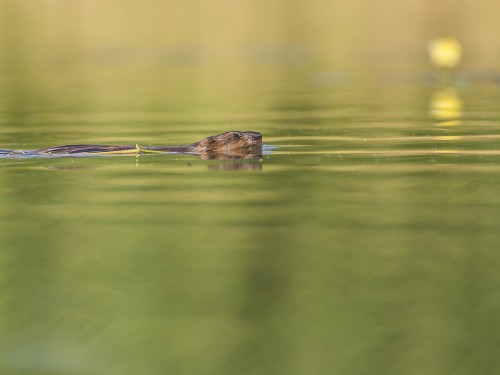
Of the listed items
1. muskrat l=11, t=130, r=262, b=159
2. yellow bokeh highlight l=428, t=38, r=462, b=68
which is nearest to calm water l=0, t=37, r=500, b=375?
muskrat l=11, t=130, r=262, b=159

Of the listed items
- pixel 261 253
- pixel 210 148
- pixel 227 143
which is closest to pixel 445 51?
pixel 227 143

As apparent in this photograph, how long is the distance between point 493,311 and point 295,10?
5545 cm

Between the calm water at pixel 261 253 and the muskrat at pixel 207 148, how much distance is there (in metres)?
0.29

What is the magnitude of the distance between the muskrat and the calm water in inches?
11.5

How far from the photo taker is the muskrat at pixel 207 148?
1742 centimetres

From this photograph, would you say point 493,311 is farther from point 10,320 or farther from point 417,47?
point 417,47

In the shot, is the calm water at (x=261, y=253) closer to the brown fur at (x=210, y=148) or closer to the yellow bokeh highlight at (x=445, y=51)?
the brown fur at (x=210, y=148)

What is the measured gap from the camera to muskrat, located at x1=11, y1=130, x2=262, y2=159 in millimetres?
17422

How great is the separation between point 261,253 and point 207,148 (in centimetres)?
640

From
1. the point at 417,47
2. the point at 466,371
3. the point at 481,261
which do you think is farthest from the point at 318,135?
the point at 417,47

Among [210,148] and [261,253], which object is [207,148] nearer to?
[210,148]

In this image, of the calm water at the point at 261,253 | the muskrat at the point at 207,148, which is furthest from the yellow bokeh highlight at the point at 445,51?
the muskrat at the point at 207,148

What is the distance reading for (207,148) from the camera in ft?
57.9

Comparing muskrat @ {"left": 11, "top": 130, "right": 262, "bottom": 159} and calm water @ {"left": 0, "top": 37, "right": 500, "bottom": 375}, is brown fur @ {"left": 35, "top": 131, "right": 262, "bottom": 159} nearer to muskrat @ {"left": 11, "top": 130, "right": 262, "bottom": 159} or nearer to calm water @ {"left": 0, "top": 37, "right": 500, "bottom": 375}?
muskrat @ {"left": 11, "top": 130, "right": 262, "bottom": 159}
